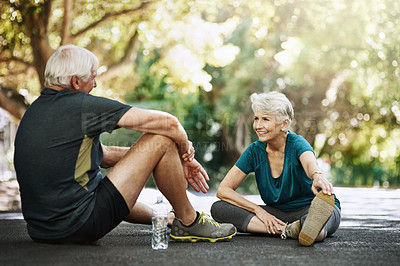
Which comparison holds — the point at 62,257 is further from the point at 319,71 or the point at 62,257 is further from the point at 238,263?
the point at 319,71

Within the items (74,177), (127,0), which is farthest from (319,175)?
(127,0)

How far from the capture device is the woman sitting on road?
3.70 meters

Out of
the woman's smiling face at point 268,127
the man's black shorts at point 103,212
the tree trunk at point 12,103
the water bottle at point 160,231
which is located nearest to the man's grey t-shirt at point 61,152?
the man's black shorts at point 103,212

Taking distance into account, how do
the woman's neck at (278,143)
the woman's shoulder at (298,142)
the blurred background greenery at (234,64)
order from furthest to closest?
the blurred background greenery at (234,64), the woman's neck at (278,143), the woman's shoulder at (298,142)

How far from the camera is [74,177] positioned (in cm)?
277

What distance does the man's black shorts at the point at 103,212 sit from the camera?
9.37ft

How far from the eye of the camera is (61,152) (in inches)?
108

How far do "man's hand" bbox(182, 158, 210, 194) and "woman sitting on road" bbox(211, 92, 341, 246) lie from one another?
54 cm

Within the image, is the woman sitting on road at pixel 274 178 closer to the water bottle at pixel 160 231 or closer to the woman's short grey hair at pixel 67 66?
the water bottle at pixel 160 231

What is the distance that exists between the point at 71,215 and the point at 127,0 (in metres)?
8.58

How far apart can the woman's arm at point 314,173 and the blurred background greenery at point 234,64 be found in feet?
19.0

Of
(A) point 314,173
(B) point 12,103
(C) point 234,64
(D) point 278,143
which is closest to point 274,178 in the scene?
(D) point 278,143

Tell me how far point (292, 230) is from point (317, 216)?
18.8 inches

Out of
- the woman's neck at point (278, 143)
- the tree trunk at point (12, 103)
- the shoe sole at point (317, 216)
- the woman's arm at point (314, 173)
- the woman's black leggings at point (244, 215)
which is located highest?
the woman's neck at point (278, 143)
